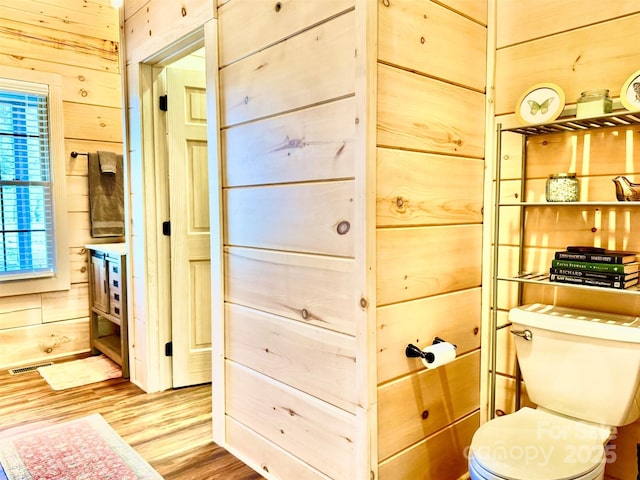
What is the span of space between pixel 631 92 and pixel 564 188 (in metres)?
0.37

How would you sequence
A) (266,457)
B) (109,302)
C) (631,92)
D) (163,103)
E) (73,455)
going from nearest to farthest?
(631,92), (266,457), (73,455), (163,103), (109,302)

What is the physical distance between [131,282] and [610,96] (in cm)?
A: 271

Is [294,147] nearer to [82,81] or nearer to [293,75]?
[293,75]

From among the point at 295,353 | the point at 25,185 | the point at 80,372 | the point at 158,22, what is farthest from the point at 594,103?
the point at 25,185

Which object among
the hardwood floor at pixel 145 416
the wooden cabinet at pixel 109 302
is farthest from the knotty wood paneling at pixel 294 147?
the wooden cabinet at pixel 109 302

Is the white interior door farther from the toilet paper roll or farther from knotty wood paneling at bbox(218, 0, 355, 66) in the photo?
the toilet paper roll

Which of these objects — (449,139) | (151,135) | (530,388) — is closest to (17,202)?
(151,135)

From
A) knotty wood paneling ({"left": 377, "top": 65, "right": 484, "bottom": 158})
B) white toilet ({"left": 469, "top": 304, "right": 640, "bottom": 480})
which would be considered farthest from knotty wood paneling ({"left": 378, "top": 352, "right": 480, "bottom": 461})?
knotty wood paneling ({"left": 377, "top": 65, "right": 484, "bottom": 158})

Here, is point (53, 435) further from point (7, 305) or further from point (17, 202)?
point (17, 202)

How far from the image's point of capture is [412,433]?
Answer: 174cm

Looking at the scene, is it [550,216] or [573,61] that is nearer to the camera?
[573,61]

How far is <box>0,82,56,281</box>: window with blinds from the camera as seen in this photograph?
3.33 meters

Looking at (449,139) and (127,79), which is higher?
(127,79)

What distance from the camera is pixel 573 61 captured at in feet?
5.86
